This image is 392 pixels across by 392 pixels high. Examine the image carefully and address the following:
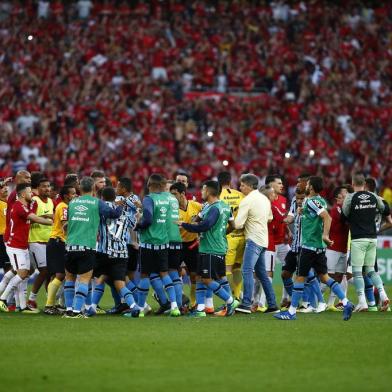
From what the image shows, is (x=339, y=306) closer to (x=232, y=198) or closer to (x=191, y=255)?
(x=232, y=198)

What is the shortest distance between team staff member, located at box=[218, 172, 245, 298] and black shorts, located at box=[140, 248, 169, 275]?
1.76 metres

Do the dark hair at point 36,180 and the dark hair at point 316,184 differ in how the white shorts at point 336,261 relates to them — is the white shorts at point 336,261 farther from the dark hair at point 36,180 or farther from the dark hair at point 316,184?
the dark hair at point 36,180

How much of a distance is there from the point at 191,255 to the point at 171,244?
1135mm

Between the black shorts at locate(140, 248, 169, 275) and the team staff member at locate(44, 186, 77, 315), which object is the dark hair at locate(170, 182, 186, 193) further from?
the team staff member at locate(44, 186, 77, 315)

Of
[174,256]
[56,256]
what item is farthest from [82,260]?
[174,256]

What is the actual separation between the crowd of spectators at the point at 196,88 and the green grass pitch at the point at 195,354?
57.1 feet

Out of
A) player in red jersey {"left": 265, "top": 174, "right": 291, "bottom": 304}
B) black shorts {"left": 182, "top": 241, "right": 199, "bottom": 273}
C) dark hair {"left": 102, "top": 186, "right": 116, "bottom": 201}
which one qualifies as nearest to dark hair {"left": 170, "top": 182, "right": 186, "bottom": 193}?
black shorts {"left": 182, "top": 241, "right": 199, "bottom": 273}

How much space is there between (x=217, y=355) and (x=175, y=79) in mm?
26731

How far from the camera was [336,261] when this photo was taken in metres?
19.4

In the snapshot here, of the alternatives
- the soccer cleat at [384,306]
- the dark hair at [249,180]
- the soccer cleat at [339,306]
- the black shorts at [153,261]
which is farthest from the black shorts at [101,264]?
the soccer cleat at [384,306]

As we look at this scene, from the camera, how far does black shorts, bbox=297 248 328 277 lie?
16.8m

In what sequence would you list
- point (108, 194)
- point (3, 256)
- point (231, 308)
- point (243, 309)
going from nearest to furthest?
point (108, 194), point (231, 308), point (243, 309), point (3, 256)

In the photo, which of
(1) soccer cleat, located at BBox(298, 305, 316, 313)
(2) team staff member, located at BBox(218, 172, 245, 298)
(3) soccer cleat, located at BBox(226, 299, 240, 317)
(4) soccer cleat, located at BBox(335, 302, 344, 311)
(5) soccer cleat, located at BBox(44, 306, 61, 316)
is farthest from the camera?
(4) soccer cleat, located at BBox(335, 302, 344, 311)

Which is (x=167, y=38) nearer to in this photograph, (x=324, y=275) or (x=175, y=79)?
(x=175, y=79)
